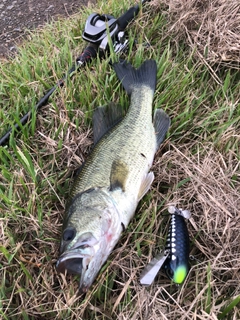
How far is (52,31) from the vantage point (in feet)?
13.8

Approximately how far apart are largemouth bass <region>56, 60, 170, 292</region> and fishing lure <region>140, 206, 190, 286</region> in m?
0.26

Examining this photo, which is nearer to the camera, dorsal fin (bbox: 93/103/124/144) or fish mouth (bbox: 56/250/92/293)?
fish mouth (bbox: 56/250/92/293)

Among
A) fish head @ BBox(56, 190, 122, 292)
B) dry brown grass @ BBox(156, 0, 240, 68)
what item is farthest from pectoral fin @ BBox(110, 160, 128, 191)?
dry brown grass @ BBox(156, 0, 240, 68)

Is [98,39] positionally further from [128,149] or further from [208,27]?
[128,149]

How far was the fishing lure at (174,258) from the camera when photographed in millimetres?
2004

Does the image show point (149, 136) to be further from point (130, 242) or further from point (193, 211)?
point (130, 242)

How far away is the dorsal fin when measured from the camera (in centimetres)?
261

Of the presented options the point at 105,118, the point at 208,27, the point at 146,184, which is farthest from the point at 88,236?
the point at 208,27

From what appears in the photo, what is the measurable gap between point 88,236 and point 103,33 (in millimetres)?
2001

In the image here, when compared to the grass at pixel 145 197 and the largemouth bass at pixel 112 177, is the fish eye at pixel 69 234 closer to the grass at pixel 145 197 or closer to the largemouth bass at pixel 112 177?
the largemouth bass at pixel 112 177

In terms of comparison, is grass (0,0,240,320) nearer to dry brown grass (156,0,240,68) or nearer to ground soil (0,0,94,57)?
dry brown grass (156,0,240,68)

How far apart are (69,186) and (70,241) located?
0.65 meters

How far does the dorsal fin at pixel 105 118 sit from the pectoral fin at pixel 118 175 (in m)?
0.32

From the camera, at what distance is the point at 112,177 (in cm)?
229
